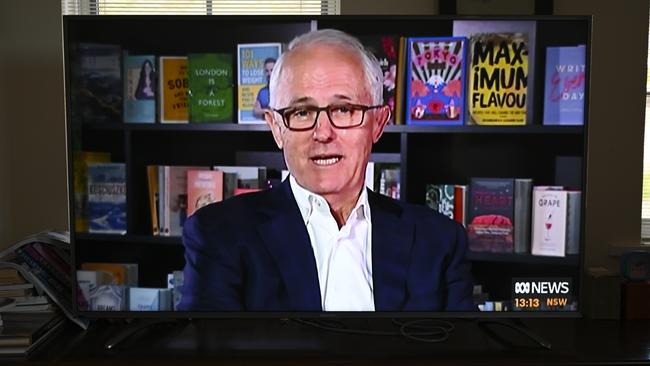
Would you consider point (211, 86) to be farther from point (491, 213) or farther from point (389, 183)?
point (491, 213)

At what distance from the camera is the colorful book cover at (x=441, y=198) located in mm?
1752

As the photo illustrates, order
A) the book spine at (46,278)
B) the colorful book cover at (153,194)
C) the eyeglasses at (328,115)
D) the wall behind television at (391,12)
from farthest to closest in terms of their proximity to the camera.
Answer: the wall behind television at (391,12) → the book spine at (46,278) → the colorful book cover at (153,194) → the eyeglasses at (328,115)

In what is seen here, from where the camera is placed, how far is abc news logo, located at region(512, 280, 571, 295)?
5.90 ft

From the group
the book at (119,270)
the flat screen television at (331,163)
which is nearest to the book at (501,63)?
the flat screen television at (331,163)

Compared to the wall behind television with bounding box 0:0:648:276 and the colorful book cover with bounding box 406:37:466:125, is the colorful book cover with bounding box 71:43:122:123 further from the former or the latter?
the colorful book cover with bounding box 406:37:466:125

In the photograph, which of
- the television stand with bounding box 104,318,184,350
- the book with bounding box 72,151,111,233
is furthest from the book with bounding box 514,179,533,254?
the book with bounding box 72,151,111,233

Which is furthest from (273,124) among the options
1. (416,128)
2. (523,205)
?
(523,205)

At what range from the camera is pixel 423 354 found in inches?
66.2

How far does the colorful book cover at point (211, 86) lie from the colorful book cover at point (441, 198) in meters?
0.62

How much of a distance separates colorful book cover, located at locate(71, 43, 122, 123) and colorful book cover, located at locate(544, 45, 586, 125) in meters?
1.25

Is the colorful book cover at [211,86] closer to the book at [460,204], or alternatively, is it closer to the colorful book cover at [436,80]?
the colorful book cover at [436,80]

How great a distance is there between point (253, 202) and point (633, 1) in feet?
4.90

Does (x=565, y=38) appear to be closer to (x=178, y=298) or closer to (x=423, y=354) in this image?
(x=423, y=354)

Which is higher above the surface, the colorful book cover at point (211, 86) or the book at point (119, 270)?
the colorful book cover at point (211, 86)
